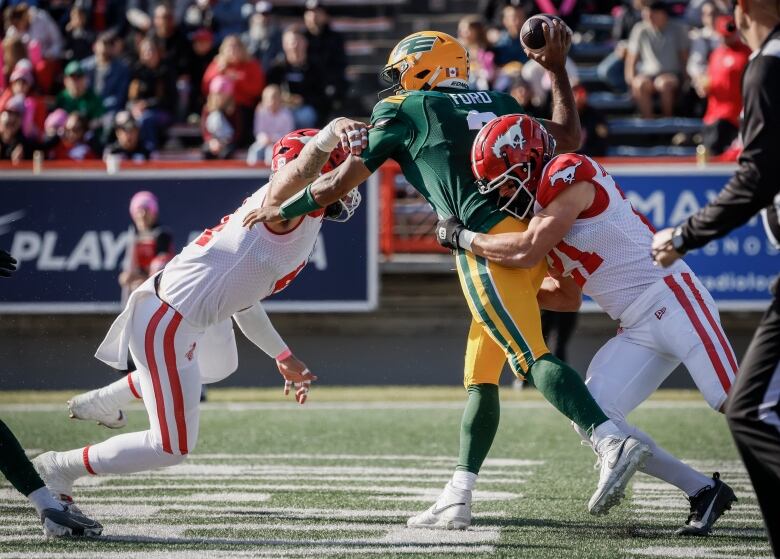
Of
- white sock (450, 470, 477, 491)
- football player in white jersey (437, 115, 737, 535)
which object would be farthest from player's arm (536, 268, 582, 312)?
white sock (450, 470, 477, 491)

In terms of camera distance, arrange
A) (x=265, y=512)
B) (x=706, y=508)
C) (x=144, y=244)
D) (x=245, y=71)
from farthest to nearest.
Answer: (x=245, y=71), (x=144, y=244), (x=265, y=512), (x=706, y=508)

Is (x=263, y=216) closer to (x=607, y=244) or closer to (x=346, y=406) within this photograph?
(x=607, y=244)

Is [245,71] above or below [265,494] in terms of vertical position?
above

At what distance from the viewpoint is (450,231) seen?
16.3 feet

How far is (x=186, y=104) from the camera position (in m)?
14.8

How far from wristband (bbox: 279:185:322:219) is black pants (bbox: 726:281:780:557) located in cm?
191

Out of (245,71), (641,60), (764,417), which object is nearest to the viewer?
(764,417)

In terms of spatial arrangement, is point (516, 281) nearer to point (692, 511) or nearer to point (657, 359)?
point (657, 359)

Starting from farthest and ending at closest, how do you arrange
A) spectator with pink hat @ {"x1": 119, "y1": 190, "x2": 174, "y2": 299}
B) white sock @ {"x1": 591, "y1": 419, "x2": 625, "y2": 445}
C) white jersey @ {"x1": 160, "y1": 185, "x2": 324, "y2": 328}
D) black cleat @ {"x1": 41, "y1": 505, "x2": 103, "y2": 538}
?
spectator with pink hat @ {"x1": 119, "y1": 190, "x2": 174, "y2": 299} < white jersey @ {"x1": 160, "y1": 185, "x2": 324, "y2": 328} < black cleat @ {"x1": 41, "y1": 505, "x2": 103, "y2": 538} < white sock @ {"x1": 591, "y1": 419, "x2": 625, "y2": 445}

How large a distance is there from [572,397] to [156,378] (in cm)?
164

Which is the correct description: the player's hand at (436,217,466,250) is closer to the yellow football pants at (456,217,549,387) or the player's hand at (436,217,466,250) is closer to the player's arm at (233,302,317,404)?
the yellow football pants at (456,217,549,387)

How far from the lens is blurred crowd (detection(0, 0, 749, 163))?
42.1 ft

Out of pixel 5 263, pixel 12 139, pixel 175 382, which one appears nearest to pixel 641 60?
pixel 12 139

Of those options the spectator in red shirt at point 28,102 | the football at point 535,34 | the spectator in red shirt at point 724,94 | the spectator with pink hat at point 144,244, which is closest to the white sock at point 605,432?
the football at point 535,34
